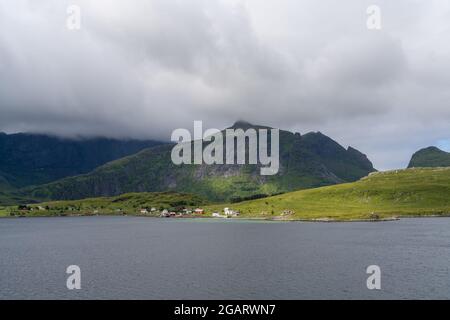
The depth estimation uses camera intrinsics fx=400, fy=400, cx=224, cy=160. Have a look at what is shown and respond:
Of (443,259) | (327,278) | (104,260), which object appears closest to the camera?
(327,278)

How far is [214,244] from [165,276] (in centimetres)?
6738

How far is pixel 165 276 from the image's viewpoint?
97312 millimetres
